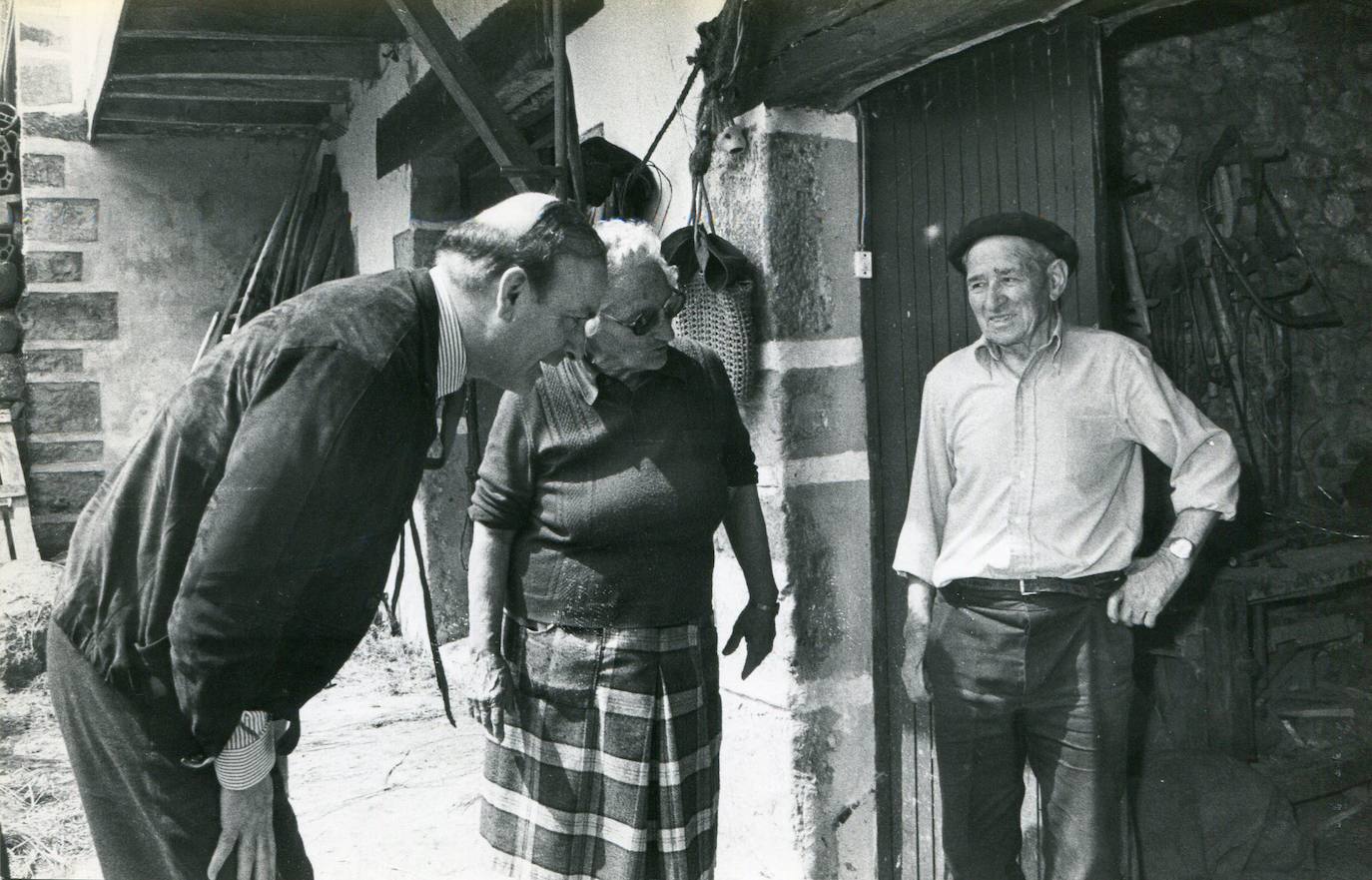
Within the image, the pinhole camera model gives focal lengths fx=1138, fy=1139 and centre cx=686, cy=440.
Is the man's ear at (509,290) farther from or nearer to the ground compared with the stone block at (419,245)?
nearer to the ground

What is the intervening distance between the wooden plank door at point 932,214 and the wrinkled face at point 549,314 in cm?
140

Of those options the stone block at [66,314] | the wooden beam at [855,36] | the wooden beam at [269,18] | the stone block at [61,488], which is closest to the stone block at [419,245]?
the wooden beam at [269,18]

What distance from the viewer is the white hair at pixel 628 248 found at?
2.55 meters

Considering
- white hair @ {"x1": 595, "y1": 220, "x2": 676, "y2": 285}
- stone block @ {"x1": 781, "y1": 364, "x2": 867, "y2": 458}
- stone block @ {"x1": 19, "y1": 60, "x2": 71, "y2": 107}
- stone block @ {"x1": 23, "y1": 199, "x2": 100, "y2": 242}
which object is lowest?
stone block @ {"x1": 781, "y1": 364, "x2": 867, "y2": 458}

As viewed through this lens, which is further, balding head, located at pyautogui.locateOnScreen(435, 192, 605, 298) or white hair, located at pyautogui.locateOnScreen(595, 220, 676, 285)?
white hair, located at pyautogui.locateOnScreen(595, 220, 676, 285)

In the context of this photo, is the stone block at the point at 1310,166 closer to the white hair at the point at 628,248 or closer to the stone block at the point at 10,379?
the white hair at the point at 628,248

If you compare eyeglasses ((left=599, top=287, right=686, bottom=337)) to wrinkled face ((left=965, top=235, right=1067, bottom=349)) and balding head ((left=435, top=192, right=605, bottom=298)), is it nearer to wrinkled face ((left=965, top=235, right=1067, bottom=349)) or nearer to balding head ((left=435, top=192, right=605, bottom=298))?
balding head ((left=435, top=192, right=605, bottom=298))

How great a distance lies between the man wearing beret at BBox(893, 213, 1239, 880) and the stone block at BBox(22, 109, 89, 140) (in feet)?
20.3

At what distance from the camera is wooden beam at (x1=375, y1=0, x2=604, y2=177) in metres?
4.13

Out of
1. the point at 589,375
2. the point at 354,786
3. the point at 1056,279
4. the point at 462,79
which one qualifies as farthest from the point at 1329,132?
the point at 354,786

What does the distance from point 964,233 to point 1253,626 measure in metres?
2.02

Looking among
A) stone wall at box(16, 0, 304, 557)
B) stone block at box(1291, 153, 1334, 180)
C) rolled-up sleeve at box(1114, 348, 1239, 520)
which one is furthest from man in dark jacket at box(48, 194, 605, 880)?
stone wall at box(16, 0, 304, 557)

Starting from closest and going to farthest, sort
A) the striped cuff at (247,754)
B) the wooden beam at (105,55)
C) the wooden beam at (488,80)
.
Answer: the striped cuff at (247,754) → the wooden beam at (488,80) → the wooden beam at (105,55)

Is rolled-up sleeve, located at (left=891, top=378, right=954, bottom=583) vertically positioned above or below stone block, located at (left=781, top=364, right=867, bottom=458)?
below
